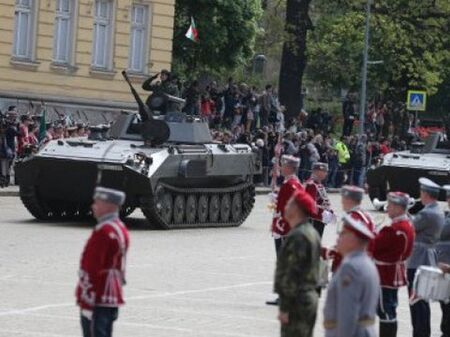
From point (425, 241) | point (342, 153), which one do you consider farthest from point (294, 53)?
point (425, 241)

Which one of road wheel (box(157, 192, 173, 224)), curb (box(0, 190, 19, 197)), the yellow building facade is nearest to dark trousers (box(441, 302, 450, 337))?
road wheel (box(157, 192, 173, 224))

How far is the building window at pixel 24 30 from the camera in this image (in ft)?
149

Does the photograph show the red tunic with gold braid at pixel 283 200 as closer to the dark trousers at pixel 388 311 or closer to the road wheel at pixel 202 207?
the dark trousers at pixel 388 311

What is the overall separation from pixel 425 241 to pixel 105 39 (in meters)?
31.7

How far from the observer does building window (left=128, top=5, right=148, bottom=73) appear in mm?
49688

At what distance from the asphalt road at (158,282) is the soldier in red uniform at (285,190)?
0.92 metres

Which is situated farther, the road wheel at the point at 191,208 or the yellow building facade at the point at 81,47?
the yellow building facade at the point at 81,47

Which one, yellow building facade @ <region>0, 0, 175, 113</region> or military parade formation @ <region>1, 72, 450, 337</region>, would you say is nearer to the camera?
military parade formation @ <region>1, 72, 450, 337</region>

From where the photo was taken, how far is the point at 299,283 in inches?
520

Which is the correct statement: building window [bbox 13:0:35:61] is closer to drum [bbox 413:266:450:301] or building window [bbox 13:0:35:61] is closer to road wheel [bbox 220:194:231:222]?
road wheel [bbox 220:194:231:222]

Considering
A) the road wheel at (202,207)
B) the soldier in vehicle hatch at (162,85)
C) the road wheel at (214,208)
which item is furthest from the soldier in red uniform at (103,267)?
the soldier in vehicle hatch at (162,85)

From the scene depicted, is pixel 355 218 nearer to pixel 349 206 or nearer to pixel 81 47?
pixel 349 206

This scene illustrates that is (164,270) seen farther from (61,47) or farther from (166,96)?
(61,47)

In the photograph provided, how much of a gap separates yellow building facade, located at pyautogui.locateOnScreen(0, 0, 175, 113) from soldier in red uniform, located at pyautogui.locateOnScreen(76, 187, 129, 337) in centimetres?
3119
